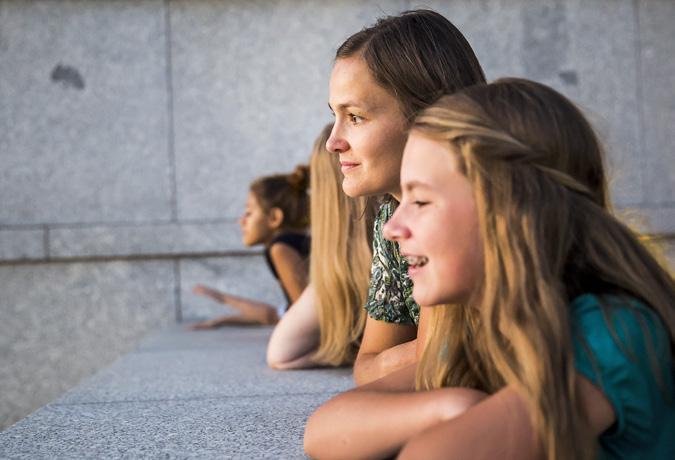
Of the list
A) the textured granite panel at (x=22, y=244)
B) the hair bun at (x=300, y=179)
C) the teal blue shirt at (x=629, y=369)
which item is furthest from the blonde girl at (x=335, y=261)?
the textured granite panel at (x=22, y=244)

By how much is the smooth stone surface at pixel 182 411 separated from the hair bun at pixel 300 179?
4.45ft

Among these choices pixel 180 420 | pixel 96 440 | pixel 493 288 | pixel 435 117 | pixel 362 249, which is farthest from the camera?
pixel 362 249

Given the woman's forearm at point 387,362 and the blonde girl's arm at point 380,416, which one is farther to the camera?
the woman's forearm at point 387,362

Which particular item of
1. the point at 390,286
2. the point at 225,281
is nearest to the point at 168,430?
the point at 390,286

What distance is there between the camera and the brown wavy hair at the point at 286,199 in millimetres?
6277

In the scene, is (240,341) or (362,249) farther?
(240,341)

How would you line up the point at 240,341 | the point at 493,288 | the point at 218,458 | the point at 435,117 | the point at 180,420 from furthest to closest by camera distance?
1. the point at 240,341
2. the point at 180,420
3. the point at 218,458
4. the point at 435,117
5. the point at 493,288

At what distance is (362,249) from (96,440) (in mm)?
1660

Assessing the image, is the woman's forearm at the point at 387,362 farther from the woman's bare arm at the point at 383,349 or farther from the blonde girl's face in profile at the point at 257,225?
the blonde girl's face in profile at the point at 257,225

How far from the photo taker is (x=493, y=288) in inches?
72.4

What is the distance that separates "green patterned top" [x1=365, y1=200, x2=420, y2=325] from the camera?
3.06 metres

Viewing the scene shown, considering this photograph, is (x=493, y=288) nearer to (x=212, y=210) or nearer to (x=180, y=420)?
(x=180, y=420)

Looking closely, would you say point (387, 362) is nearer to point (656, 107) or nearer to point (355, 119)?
point (355, 119)

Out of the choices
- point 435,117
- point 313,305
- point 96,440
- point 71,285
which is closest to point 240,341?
point 313,305
